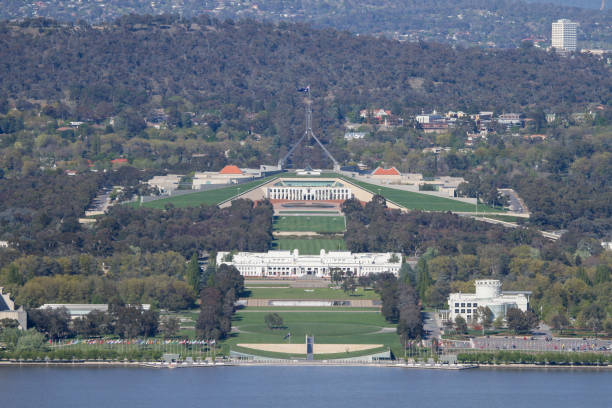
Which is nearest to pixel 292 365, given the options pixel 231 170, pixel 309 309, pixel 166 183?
pixel 309 309

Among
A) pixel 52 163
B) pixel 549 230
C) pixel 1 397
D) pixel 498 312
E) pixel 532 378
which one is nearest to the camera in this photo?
pixel 1 397

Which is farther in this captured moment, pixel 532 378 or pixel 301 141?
pixel 301 141

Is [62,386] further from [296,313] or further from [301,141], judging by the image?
[301,141]

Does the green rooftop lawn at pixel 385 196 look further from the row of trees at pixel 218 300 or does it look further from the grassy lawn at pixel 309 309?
the grassy lawn at pixel 309 309

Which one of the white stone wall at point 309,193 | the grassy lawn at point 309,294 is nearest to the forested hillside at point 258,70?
the white stone wall at point 309,193

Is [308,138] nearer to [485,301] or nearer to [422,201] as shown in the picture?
[422,201]

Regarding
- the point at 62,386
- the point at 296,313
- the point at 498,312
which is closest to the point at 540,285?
the point at 498,312

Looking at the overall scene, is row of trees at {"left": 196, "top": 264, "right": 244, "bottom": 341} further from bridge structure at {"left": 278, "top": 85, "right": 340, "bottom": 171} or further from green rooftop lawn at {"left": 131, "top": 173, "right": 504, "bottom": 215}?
bridge structure at {"left": 278, "top": 85, "right": 340, "bottom": 171}
